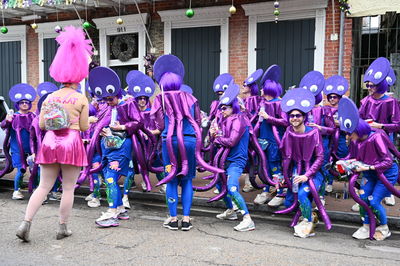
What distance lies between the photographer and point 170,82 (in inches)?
195

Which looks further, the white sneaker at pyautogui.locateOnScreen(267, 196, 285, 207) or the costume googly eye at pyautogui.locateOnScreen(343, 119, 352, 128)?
the white sneaker at pyautogui.locateOnScreen(267, 196, 285, 207)

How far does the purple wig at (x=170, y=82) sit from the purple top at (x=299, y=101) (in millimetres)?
1337

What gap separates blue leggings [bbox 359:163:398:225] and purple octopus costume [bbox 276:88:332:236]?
1.62 feet

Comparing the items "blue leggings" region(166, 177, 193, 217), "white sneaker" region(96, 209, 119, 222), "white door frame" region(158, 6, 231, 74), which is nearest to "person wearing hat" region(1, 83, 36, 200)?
"white sneaker" region(96, 209, 119, 222)

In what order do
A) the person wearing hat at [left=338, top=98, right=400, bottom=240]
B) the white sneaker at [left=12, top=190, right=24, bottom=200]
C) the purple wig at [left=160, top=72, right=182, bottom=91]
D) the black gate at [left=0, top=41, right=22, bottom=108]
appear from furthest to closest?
1. the black gate at [left=0, top=41, right=22, bottom=108]
2. the white sneaker at [left=12, top=190, right=24, bottom=200]
3. the purple wig at [left=160, top=72, right=182, bottom=91]
4. the person wearing hat at [left=338, top=98, right=400, bottom=240]

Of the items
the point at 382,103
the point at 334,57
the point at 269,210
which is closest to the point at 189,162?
the point at 269,210

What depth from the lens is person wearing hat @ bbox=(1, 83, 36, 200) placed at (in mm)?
6508

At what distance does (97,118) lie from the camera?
533 cm

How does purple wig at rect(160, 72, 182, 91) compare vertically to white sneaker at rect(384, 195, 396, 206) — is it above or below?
above

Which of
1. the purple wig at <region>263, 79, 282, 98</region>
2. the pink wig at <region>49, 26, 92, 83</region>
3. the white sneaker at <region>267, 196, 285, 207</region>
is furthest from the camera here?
the purple wig at <region>263, 79, 282, 98</region>

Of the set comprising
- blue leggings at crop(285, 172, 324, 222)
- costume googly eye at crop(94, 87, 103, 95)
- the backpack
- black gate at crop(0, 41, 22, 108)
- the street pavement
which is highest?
black gate at crop(0, 41, 22, 108)

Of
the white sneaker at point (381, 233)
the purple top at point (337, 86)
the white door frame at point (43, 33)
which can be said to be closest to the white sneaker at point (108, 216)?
the white sneaker at point (381, 233)

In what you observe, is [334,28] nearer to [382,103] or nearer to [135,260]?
[382,103]

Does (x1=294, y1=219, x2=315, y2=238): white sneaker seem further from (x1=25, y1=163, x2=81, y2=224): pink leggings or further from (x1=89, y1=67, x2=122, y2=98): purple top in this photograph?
(x1=89, y1=67, x2=122, y2=98): purple top
